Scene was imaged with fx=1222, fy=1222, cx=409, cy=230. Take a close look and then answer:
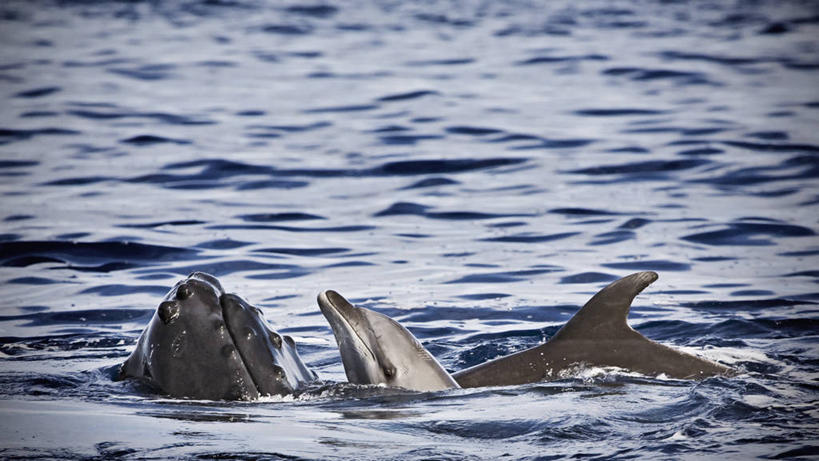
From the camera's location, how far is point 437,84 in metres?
27.4

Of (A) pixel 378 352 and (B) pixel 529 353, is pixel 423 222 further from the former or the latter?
(A) pixel 378 352

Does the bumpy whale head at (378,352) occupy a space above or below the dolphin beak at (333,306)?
below

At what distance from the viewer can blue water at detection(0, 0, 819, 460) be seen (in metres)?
7.23

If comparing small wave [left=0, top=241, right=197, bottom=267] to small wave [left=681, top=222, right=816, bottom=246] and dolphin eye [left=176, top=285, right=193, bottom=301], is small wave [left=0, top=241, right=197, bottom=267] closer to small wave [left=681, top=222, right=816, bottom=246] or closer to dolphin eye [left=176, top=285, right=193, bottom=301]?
small wave [left=681, top=222, right=816, bottom=246]

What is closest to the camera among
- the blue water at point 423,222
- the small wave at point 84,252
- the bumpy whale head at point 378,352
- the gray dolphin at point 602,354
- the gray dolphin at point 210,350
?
the blue water at point 423,222

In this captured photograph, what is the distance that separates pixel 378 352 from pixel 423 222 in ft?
26.9

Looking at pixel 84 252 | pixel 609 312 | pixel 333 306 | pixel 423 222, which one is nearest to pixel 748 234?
pixel 423 222

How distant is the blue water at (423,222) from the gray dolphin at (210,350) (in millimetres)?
159

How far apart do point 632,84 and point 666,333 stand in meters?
16.5

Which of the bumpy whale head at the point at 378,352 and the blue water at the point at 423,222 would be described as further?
the bumpy whale head at the point at 378,352

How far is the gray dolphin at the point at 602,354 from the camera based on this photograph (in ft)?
27.9

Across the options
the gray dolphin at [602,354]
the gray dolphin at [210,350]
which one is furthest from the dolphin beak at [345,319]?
the gray dolphin at [602,354]

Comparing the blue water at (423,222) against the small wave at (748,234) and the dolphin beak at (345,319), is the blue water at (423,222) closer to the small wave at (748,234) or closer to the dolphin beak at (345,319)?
the small wave at (748,234)

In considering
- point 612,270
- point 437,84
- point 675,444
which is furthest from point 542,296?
point 437,84
